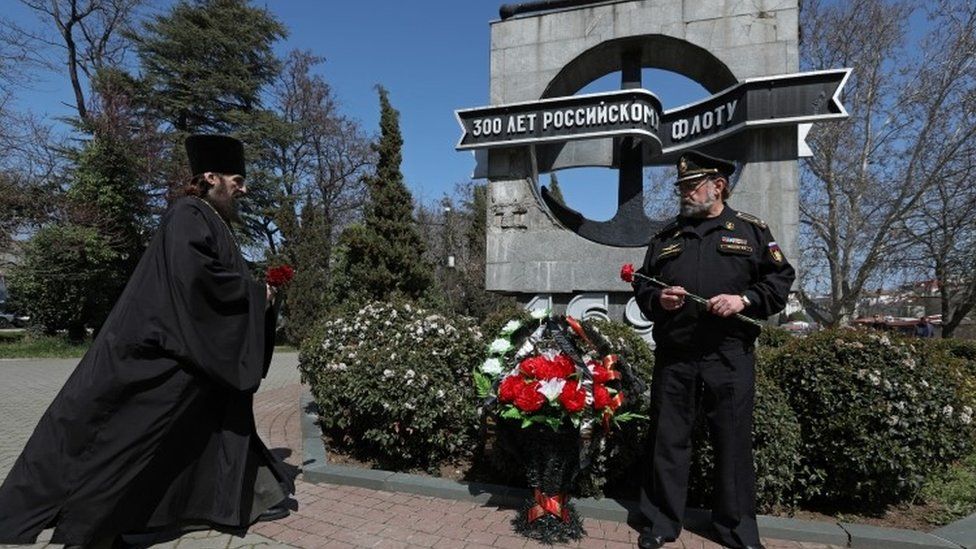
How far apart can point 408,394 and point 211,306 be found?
1.81 m

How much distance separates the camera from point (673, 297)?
10.1 ft

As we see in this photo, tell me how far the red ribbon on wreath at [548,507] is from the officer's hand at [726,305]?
1.42m

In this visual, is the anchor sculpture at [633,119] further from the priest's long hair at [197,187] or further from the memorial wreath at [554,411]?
the priest's long hair at [197,187]

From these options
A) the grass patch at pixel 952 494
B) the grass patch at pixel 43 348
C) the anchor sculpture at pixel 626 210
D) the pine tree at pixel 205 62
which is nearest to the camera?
the grass patch at pixel 952 494

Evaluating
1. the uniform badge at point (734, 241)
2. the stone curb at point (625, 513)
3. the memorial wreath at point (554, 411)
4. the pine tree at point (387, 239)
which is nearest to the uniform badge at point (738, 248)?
the uniform badge at point (734, 241)

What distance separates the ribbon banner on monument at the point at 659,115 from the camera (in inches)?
240

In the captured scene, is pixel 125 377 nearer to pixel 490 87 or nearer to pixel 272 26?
pixel 490 87

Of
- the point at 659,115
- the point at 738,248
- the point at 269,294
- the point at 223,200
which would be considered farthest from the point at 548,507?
the point at 659,115

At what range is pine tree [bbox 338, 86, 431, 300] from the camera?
53.9ft

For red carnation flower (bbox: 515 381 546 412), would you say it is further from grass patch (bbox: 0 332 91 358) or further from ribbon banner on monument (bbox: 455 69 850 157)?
grass patch (bbox: 0 332 91 358)

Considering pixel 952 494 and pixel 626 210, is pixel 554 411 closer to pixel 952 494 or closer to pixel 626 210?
pixel 952 494

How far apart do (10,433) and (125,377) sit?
196 inches

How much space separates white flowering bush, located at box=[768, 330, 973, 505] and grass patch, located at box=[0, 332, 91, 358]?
736 inches

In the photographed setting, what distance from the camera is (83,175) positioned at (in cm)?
1772
